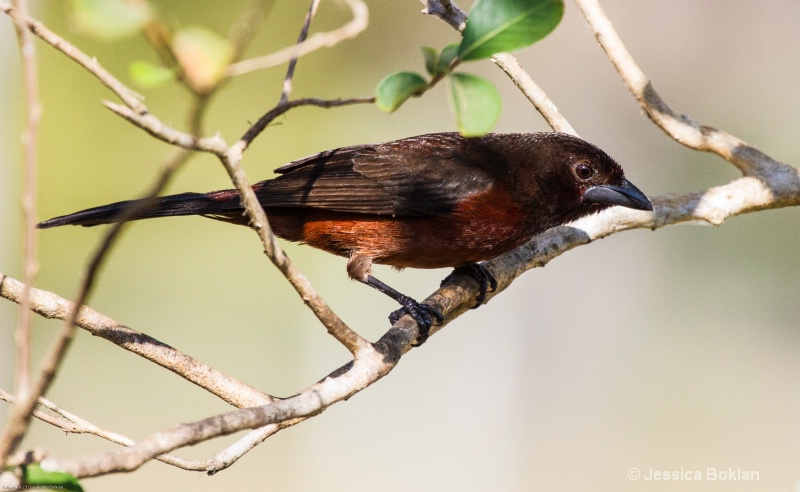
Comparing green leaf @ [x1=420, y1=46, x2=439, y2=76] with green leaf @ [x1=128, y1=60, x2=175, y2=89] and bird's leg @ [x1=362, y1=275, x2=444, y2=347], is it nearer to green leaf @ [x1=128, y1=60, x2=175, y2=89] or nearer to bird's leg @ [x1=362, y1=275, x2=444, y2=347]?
green leaf @ [x1=128, y1=60, x2=175, y2=89]

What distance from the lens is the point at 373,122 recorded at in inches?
401

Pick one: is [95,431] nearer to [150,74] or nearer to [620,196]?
[150,74]

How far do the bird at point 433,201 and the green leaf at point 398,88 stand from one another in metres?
1.79

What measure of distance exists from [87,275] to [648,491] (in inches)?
289

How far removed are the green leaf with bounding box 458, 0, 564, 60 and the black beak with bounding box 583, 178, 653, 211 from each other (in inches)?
76.5

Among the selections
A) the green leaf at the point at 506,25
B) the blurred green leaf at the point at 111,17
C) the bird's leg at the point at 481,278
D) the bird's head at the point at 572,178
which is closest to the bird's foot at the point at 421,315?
the bird's leg at the point at 481,278

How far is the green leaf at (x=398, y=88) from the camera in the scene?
1.69 m

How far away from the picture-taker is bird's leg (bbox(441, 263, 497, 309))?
12.2 ft

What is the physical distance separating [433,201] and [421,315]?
2.02 feet

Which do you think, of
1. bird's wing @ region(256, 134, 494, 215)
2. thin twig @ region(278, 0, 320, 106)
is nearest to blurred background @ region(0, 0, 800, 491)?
bird's wing @ region(256, 134, 494, 215)

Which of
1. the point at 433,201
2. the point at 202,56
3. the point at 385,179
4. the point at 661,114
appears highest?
the point at 661,114

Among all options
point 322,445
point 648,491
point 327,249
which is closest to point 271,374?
point 322,445

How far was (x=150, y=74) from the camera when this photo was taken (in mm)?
1412

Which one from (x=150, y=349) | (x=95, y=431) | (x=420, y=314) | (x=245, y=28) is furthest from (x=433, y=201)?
(x=245, y=28)
